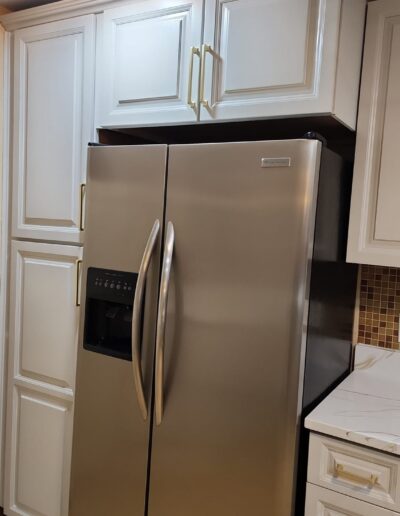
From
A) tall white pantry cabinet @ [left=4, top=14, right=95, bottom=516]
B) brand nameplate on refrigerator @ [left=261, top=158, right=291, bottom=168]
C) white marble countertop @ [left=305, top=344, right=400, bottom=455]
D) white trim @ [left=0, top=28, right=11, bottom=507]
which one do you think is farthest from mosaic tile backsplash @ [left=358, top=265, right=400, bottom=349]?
white trim @ [left=0, top=28, right=11, bottom=507]

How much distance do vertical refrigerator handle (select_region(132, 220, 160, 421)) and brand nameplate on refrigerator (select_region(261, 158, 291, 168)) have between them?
0.39 m

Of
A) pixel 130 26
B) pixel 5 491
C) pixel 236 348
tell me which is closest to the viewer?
pixel 236 348

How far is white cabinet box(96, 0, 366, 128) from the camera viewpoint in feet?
4.77

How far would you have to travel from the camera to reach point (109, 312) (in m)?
1.73

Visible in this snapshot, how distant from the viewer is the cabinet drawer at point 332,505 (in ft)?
4.41

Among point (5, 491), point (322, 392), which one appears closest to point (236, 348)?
point (322, 392)

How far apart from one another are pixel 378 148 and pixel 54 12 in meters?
1.37

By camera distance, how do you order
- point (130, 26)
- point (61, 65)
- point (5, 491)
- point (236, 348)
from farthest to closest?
1. point (5, 491)
2. point (61, 65)
3. point (130, 26)
4. point (236, 348)

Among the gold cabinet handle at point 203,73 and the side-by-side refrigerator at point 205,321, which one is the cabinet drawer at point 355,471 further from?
the gold cabinet handle at point 203,73

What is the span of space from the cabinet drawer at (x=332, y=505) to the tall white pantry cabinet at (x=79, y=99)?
3.40ft

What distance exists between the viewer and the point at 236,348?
1.43m

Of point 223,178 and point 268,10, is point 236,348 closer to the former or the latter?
point 223,178

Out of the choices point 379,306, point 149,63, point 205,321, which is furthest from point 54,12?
point 379,306

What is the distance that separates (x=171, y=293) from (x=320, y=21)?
0.90 metres
